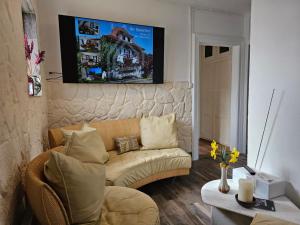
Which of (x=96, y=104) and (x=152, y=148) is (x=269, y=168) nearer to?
(x=152, y=148)

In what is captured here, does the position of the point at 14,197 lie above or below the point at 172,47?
below

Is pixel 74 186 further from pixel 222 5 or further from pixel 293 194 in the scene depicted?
pixel 222 5

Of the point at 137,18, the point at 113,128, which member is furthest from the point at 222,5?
the point at 113,128

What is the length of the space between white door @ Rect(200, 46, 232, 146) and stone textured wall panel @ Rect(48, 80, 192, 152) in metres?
1.27

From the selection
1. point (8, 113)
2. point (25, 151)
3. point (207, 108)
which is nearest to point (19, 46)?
point (8, 113)

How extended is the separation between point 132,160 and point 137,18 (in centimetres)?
218

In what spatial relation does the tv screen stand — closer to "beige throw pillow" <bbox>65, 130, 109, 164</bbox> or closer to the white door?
"beige throw pillow" <bbox>65, 130, 109, 164</bbox>

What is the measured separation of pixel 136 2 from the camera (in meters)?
3.24

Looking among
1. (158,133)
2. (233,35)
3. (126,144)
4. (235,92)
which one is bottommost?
(126,144)

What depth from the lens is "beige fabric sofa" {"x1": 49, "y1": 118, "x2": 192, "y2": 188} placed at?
2322mm

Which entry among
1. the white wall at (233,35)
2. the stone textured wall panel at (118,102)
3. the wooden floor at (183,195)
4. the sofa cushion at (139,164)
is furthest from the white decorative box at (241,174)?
the white wall at (233,35)

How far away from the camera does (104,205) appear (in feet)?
5.12

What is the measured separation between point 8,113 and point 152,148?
2043 millimetres

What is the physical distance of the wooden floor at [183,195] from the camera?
214 cm
